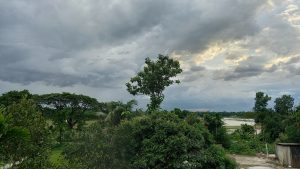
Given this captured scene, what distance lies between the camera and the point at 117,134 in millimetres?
19203

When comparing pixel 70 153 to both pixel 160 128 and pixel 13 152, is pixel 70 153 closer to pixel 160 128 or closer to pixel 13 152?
pixel 160 128

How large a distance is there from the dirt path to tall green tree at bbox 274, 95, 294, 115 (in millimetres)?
25250

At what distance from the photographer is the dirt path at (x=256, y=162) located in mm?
34938

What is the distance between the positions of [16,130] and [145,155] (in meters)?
10.4

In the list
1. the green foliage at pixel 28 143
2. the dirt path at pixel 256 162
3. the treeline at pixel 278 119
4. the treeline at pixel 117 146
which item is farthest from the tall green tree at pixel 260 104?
the green foliage at pixel 28 143

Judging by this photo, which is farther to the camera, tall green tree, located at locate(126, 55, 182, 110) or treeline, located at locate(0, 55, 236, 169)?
tall green tree, located at locate(126, 55, 182, 110)

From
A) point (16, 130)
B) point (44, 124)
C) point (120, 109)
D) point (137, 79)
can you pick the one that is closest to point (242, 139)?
point (137, 79)

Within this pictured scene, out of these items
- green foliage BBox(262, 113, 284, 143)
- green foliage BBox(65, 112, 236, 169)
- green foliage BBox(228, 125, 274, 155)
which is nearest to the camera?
green foliage BBox(65, 112, 236, 169)

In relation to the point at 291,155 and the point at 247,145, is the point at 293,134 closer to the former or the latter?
the point at 291,155

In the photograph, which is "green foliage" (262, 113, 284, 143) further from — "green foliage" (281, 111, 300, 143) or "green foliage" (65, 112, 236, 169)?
"green foliage" (65, 112, 236, 169)

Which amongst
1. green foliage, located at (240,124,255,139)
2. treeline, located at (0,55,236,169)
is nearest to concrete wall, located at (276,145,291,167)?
treeline, located at (0,55,236,169)

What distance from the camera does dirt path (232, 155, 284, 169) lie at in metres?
34.9

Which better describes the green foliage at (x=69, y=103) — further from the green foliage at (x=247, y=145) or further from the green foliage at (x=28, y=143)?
the green foliage at (x=28, y=143)

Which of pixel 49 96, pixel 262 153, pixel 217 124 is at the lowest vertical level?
pixel 262 153
